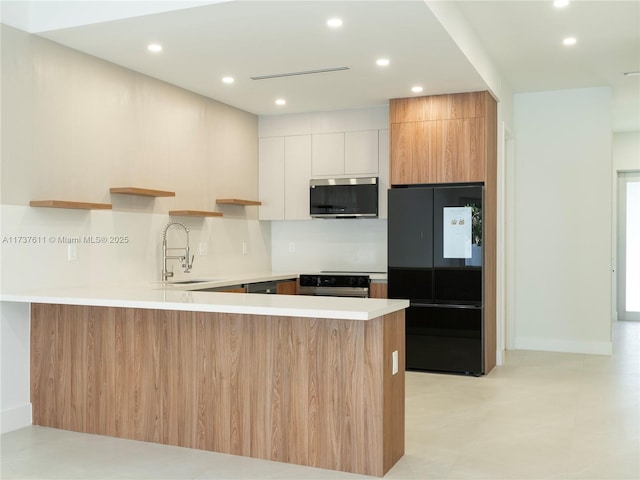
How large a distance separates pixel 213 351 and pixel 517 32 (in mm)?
3403

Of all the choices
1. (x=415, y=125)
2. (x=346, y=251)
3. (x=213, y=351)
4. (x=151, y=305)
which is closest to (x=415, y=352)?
(x=346, y=251)

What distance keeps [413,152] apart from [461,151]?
17.1 inches

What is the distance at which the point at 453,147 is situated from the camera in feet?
19.0

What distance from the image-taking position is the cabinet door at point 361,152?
6504 mm

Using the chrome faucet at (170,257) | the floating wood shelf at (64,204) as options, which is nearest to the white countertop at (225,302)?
the floating wood shelf at (64,204)

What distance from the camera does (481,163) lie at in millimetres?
5695

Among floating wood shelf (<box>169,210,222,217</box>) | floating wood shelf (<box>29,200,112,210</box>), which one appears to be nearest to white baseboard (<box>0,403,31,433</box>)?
floating wood shelf (<box>29,200,112,210</box>)

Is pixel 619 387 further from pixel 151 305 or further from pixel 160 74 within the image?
pixel 160 74

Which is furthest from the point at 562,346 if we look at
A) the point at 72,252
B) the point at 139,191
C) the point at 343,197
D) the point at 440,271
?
the point at 72,252

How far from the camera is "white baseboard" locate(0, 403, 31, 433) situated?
4013 millimetres

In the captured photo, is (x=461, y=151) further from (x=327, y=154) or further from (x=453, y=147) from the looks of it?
(x=327, y=154)

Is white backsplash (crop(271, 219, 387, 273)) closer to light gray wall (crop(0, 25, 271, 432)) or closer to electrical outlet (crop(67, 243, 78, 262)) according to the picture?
light gray wall (crop(0, 25, 271, 432))

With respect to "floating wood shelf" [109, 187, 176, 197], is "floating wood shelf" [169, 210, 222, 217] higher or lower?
lower

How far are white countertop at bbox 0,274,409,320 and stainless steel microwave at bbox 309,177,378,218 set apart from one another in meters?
2.88
